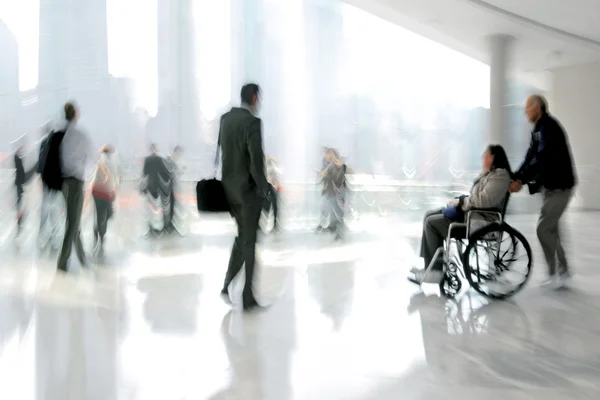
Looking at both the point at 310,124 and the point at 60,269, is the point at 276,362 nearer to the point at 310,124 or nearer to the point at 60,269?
the point at 60,269

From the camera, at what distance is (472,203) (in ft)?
10.4

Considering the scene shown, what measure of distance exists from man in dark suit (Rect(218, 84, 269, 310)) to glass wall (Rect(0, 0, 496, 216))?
3.69 feet

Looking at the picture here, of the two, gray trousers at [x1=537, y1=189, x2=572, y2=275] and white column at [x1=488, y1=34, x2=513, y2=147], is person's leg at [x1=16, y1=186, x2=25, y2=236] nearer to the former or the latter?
gray trousers at [x1=537, y1=189, x2=572, y2=275]

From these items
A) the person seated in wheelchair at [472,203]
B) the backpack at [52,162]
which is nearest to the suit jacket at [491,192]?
the person seated in wheelchair at [472,203]

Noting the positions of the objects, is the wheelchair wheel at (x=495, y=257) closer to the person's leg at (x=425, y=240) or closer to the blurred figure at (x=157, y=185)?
the person's leg at (x=425, y=240)

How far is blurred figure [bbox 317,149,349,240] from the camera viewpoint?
6621 mm

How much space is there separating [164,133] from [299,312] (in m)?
4.49

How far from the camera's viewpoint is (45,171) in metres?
3.69

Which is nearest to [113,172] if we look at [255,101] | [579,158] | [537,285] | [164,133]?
[164,133]

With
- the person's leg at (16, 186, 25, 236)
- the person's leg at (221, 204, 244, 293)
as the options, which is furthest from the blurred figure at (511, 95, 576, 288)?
the person's leg at (16, 186, 25, 236)

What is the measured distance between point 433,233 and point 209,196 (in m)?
1.49

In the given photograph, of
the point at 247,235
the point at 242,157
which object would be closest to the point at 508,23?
the point at 242,157

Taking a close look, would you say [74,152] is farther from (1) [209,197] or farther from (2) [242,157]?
(2) [242,157]

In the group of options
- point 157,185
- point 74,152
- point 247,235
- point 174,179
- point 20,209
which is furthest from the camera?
point 174,179
